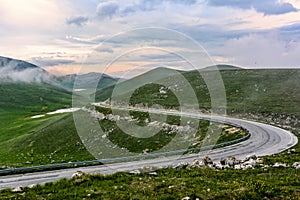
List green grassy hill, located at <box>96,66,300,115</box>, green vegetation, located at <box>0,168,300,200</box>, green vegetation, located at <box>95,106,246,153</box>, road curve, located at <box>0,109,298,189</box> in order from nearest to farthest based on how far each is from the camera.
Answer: green vegetation, located at <box>0,168,300,200</box>, road curve, located at <box>0,109,298,189</box>, green vegetation, located at <box>95,106,246,153</box>, green grassy hill, located at <box>96,66,300,115</box>

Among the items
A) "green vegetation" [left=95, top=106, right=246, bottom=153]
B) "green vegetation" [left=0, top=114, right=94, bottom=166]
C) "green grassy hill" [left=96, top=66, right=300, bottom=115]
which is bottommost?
"green vegetation" [left=0, top=114, right=94, bottom=166]

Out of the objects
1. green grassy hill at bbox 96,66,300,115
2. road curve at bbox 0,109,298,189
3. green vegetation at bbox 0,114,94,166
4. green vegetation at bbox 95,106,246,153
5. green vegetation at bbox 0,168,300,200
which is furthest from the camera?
green grassy hill at bbox 96,66,300,115

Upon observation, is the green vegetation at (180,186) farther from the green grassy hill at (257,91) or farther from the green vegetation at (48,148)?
the green grassy hill at (257,91)

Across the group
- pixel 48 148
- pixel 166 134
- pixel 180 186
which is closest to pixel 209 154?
pixel 180 186

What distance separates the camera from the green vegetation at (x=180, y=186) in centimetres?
1808

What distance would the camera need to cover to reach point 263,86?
13575 cm

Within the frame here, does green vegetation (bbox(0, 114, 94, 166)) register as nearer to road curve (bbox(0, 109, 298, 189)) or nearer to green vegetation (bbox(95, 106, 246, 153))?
green vegetation (bbox(95, 106, 246, 153))

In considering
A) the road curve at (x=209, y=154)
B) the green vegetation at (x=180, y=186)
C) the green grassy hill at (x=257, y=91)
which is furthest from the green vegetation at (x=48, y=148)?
the green vegetation at (x=180, y=186)

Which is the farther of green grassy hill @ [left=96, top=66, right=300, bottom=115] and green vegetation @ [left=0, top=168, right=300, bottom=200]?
green grassy hill @ [left=96, top=66, right=300, bottom=115]

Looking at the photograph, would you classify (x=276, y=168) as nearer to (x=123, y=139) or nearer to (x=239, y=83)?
(x=123, y=139)

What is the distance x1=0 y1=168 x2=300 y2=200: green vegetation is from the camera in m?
18.1

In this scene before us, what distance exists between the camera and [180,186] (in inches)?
786

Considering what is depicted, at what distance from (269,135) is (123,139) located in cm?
3418

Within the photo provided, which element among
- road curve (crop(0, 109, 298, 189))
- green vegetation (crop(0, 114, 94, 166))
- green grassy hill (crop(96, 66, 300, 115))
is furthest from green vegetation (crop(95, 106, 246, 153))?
green grassy hill (crop(96, 66, 300, 115))
